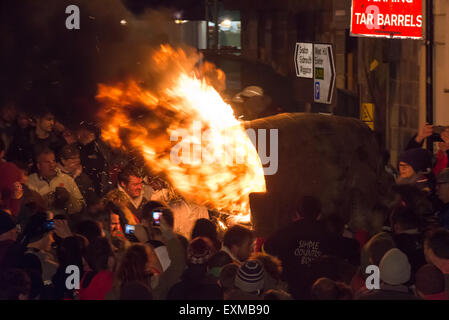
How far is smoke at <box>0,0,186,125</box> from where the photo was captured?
21.4 metres

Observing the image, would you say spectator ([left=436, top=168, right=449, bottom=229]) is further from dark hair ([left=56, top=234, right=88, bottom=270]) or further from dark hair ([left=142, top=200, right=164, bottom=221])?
dark hair ([left=56, top=234, right=88, bottom=270])

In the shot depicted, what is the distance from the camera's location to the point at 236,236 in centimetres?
837

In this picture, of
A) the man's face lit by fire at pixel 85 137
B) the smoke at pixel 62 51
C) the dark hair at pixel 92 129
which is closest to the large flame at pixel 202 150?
the man's face lit by fire at pixel 85 137

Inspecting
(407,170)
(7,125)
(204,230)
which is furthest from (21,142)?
(204,230)

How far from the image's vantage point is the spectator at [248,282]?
737 centimetres

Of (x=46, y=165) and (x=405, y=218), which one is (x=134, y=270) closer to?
(x=405, y=218)

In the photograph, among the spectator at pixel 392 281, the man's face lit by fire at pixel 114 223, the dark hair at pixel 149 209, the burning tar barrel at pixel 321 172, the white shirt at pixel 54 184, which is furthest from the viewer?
the white shirt at pixel 54 184

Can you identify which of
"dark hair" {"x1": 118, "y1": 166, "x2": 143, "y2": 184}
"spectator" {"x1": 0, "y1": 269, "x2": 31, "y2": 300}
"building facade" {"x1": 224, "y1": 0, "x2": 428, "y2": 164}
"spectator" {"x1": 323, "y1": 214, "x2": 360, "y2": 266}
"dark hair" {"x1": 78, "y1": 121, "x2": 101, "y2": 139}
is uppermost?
"building facade" {"x1": 224, "y1": 0, "x2": 428, "y2": 164}

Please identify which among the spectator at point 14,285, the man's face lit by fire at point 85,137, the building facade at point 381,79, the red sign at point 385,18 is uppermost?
the red sign at point 385,18

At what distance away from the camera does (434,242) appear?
791 cm

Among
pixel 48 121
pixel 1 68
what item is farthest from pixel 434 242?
pixel 1 68

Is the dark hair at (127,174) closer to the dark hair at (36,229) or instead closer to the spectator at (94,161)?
the spectator at (94,161)

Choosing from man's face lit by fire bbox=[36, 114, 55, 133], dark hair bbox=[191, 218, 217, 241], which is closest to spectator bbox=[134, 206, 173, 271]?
dark hair bbox=[191, 218, 217, 241]
